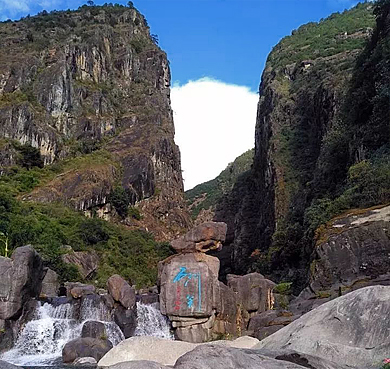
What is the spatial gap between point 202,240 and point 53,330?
321 inches

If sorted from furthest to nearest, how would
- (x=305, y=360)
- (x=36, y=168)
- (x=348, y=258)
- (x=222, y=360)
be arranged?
(x=36, y=168)
(x=348, y=258)
(x=305, y=360)
(x=222, y=360)

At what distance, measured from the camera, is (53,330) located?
24.1m

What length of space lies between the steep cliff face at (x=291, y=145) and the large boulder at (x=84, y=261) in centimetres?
1384

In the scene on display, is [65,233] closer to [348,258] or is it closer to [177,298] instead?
[177,298]

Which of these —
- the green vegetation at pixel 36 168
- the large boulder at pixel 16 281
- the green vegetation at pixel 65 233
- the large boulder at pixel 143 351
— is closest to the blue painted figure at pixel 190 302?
the large boulder at pixel 16 281

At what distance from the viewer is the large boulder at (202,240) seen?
25266mm

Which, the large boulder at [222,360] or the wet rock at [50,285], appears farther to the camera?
the wet rock at [50,285]

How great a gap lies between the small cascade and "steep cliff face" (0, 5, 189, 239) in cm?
3332

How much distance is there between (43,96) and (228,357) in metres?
69.3

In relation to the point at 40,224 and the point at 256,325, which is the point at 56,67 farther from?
the point at 256,325

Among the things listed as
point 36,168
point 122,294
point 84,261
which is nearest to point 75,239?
point 84,261

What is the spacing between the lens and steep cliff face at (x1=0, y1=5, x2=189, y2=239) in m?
63.8

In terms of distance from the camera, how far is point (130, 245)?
54.5 m

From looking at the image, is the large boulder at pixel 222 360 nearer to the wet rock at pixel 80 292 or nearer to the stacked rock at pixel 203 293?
the stacked rock at pixel 203 293
